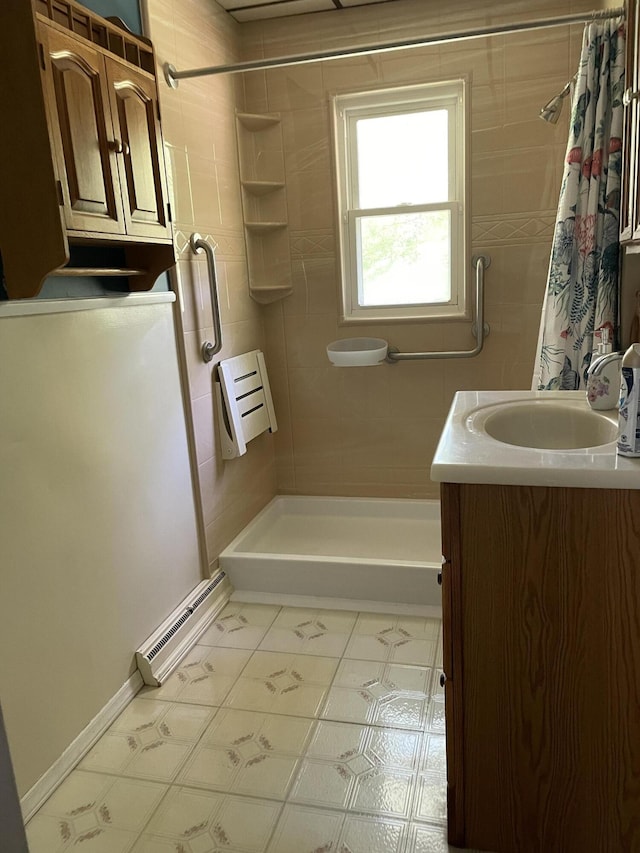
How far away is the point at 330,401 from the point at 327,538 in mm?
701

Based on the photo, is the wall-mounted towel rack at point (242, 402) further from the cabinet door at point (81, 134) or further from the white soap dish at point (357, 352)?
the cabinet door at point (81, 134)

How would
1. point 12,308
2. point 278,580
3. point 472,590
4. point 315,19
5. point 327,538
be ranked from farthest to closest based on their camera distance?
point 327,538, point 315,19, point 278,580, point 12,308, point 472,590

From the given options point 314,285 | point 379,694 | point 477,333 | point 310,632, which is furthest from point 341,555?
point 314,285

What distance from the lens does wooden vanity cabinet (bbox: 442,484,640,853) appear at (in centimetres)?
126

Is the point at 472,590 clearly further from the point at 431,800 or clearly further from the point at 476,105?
the point at 476,105

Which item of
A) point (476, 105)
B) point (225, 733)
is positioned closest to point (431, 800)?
point (225, 733)

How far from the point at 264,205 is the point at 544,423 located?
1.93m

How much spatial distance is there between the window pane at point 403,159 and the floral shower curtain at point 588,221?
95cm

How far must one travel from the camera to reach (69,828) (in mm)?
1582

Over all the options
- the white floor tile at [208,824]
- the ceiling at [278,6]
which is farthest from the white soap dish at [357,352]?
the white floor tile at [208,824]

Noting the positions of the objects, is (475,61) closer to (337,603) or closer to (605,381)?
(605,381)

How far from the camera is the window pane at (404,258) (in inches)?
120

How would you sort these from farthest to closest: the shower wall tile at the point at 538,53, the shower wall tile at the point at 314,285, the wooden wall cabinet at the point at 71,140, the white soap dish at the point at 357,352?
the shower wall tile at the point at 314,285, the white soap dish at the point at 357,352, the shower wall tile at the point at 538,53, the wooden wall cabinet at the point at 71,140

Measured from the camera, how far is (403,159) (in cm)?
301
